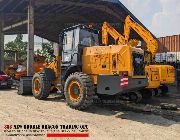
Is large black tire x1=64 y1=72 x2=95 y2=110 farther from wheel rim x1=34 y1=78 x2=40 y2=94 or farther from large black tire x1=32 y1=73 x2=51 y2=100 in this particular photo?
wheel rim x1=34 y1=78 x2=40 y2=94

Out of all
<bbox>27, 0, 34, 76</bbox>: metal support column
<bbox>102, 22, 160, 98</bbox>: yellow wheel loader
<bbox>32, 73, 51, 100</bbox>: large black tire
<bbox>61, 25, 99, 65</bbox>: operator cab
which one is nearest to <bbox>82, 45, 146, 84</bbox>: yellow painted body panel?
<bbox>61, 25, 99, 65</bbox>: operator cab

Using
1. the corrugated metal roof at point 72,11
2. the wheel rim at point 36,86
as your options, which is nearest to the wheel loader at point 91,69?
the wheel rim at point 36,86

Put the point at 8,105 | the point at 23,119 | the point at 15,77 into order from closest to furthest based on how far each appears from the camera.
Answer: the point at 23,119 → the point at 8,105 → the point at 15,77

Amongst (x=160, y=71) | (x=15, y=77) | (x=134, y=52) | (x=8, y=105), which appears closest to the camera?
(x=134, y=52)

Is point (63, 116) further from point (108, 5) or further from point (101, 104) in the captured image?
point (108, 5)

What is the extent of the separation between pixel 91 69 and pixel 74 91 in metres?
0.98

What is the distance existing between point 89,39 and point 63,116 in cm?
366

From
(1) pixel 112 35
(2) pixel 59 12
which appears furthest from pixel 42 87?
(2) pixel 59 12

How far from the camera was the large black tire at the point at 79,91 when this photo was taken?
9383 mm

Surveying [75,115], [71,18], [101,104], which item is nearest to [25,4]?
[71,18]

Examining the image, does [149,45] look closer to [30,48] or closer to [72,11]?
[30,48]

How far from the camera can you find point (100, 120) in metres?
8.38

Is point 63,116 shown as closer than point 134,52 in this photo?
Yes

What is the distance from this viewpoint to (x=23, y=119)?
8234 millimetres
